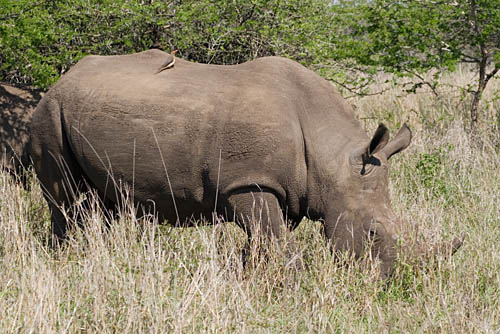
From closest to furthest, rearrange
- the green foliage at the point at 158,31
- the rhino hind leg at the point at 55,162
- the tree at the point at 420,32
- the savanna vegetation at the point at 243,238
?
the savanna vegetation at the point at 243,238 → the rhino hind leg at the point at 55,162 → the green foliage at the point at 158,31 → the tree at the point at 420,32

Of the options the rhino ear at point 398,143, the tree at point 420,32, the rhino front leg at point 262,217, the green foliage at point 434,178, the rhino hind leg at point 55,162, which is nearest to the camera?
the rhino front leg at point 262,217

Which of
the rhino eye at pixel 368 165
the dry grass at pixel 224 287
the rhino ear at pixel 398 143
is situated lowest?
the dry grass at pixel 224 287

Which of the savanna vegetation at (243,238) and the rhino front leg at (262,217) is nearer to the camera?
the savanna vegetation at (243,238)

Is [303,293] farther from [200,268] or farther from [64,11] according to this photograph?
[64,11]

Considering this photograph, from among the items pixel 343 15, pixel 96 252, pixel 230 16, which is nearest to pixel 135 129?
pixel 96 252

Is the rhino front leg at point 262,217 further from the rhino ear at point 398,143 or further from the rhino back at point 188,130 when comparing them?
the rhino ear at point 398,143

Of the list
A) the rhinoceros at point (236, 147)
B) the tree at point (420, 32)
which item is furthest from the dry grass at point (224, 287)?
the tree at point (420, 32)

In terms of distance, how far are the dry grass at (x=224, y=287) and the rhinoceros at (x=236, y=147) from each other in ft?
0.80

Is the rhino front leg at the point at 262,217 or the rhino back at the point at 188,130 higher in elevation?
the rhino back at the point at 188,130

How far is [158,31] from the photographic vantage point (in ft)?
26.7

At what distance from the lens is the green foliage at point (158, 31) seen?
7.25 metres

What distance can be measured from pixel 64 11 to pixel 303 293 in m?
4.45

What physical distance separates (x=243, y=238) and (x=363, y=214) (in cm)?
118

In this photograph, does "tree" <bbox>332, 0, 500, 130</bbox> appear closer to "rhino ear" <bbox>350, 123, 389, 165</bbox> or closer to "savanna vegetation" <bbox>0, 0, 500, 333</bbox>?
"savanna vegetation" <bbox>0, 0, 500, 333</bbox>
